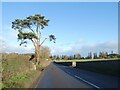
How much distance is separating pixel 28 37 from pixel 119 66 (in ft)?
114

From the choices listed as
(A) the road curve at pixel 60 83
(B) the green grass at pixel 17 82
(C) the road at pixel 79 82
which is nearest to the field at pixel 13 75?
(B) the green grass at pixel 17 82

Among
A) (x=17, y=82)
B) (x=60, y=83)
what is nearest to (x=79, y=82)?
(x=60, y=83)

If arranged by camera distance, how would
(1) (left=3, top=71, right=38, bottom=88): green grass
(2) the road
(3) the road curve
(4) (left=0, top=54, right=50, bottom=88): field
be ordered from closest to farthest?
(1) (left=3, top=71, right=38, bottom=88): green grass < (4) (left=0, top=54, right=50, bottom=88): field < (3) the road curve < (2) the road

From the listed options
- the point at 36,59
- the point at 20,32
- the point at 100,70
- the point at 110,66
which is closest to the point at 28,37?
the point at 20,32

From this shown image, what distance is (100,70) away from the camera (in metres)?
46.1

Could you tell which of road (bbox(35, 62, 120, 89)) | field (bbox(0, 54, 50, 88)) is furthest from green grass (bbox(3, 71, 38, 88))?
road (bbox(35, 62, 120, 89))

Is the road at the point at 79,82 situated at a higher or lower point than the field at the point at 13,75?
lower

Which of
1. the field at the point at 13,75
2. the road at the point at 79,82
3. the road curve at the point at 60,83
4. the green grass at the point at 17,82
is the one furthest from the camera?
the road at the point at 79,82

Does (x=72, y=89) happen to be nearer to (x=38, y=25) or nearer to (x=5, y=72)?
(x=5, y=72)

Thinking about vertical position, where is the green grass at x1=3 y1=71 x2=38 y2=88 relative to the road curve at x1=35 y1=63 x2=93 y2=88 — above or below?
above

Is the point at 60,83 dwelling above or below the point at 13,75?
below

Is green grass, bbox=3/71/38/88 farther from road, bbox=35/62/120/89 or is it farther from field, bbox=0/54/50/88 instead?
road, bbox=35/62/120/89

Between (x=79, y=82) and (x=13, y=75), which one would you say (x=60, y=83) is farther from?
(x=13, y=75)

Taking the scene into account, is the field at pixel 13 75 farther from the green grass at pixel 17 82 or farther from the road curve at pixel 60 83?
the road curve at pixel 60 83
